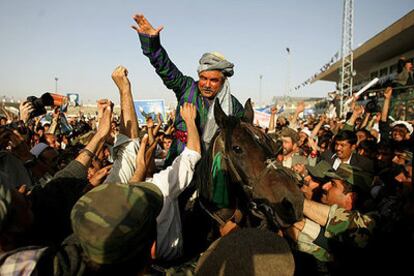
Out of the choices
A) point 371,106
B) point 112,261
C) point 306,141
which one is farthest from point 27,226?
point 371,106

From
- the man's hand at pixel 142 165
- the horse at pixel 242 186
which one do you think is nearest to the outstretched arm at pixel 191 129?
the horse at pixel 242 186

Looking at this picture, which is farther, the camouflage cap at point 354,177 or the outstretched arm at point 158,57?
the camouflage cap at point 354,177

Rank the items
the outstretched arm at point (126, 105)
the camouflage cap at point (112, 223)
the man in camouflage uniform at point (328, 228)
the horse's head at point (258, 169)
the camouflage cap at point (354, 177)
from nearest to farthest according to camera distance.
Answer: the camouflage cap at point (112, 223) → the horse's head at point (258, 169) → the man in camouflage uniform at point (328, 228) → the outstretched arm at point (126, 105) → the camouflage cap at point (354, 177)

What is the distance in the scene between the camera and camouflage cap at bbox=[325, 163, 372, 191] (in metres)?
3.61

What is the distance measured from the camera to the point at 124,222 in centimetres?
129

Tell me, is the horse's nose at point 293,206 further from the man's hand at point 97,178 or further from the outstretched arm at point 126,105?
the man's hand at point 97,178

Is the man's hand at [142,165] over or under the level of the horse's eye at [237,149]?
under

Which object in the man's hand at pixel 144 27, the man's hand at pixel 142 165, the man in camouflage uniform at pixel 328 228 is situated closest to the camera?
the man's hand at pixel 142 165

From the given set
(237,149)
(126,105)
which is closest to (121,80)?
(126,105)

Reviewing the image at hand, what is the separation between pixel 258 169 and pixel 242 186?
219 millimetres

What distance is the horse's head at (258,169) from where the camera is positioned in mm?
2201

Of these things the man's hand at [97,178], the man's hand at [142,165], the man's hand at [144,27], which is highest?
the man's hand at [144,27]

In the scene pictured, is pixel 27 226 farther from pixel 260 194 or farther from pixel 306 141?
pixel 306 141

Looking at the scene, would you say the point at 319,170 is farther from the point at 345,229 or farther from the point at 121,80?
the point at 121,80
